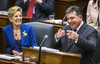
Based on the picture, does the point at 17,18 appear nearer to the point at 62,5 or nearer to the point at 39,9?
the point at 39,9

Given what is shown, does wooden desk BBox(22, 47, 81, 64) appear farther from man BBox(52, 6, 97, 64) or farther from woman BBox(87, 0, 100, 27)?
woman BBox(87, 0, 100, 27)

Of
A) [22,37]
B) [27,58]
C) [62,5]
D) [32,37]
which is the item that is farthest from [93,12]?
[62,5]

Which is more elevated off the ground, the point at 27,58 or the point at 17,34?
the point at 17,34

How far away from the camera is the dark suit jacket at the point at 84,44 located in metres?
2.11

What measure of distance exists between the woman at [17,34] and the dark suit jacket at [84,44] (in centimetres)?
50

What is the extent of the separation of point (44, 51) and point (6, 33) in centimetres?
111

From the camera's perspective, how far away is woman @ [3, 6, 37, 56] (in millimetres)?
2729

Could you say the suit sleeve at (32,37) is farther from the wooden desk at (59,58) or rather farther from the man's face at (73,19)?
the wooden desk at (59,58)

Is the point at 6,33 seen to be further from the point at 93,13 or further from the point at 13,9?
the point at 93,13

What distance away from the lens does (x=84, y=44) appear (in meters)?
2.10

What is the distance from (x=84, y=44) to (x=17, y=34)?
1.06 m

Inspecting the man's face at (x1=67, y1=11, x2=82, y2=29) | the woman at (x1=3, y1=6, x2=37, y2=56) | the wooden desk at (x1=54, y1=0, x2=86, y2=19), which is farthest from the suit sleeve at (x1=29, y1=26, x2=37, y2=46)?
the wooden desk at (x1=54, y1=0, x2=86, y2=19)

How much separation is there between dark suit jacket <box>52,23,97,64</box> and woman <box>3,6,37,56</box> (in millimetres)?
498

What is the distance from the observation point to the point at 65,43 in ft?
7.80
